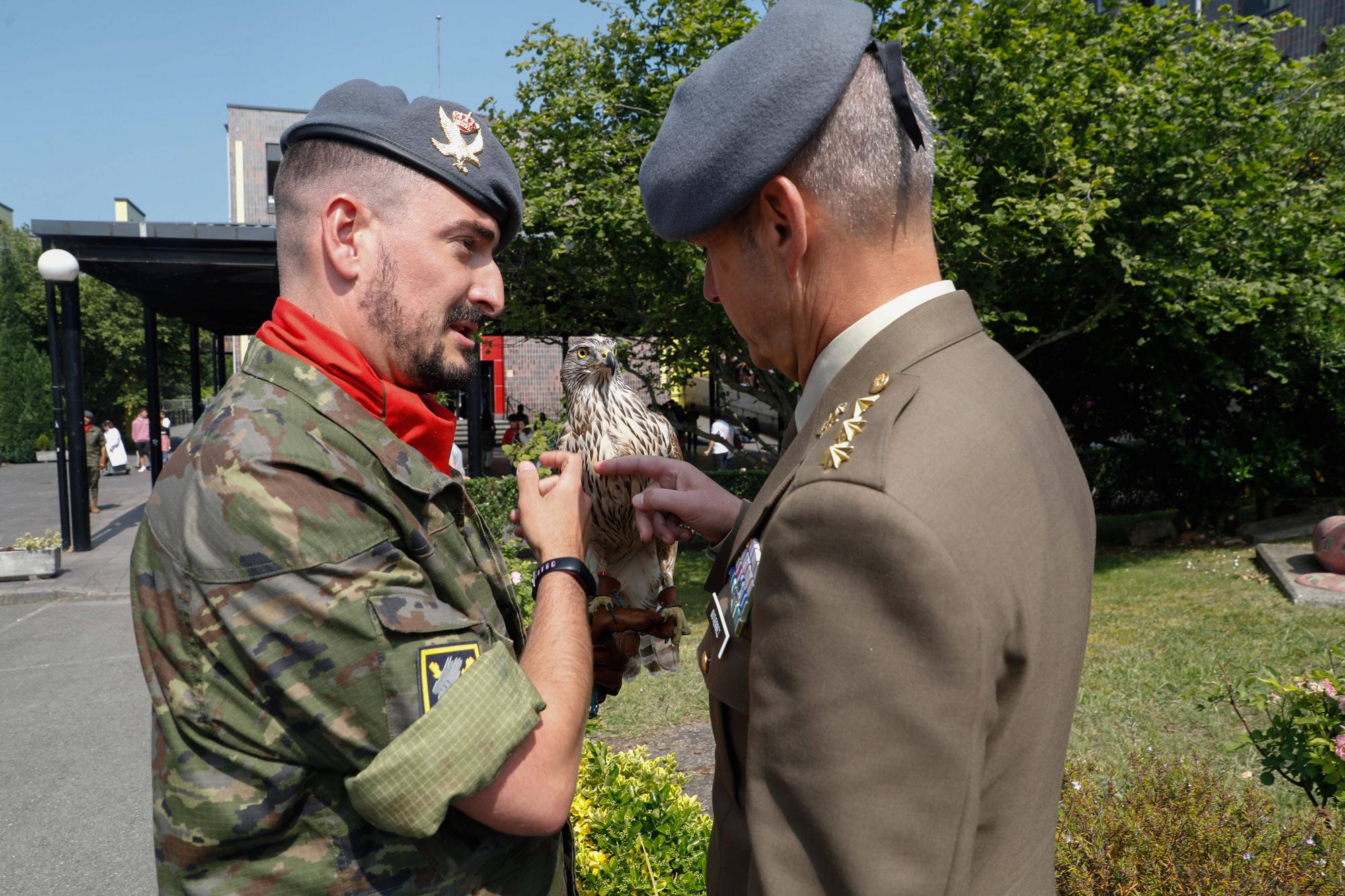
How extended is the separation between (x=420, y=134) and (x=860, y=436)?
1.18 metres

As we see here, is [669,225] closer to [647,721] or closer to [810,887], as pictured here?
[810,887]

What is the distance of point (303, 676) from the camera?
1.43 metres

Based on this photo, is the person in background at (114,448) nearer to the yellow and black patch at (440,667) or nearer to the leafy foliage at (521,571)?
the leafy foliage at (521,571)

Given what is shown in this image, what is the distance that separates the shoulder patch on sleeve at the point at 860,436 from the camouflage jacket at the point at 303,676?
0.67 metres

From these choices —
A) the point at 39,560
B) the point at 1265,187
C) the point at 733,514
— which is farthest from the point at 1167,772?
the point at 39,560

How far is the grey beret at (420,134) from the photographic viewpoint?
6.00 feet

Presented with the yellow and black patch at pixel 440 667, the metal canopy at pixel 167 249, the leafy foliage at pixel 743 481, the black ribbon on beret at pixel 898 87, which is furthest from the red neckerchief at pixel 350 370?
the leafy foliage at pixel 743 481

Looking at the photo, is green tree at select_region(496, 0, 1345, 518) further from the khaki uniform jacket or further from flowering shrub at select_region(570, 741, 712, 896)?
the khaki uniform jacket

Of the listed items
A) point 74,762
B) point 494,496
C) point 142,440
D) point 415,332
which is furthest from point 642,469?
point 142,440

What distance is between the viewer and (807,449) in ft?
4.64

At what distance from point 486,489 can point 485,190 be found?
400 inches

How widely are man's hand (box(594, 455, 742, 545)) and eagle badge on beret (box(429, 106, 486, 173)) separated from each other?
90cm

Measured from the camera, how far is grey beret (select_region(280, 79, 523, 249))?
1828mm

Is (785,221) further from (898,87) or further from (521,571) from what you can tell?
(521,571)
